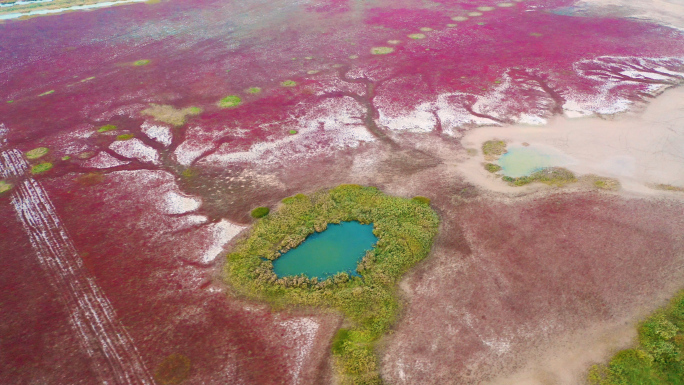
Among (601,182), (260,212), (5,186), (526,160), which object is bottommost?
(601,182)

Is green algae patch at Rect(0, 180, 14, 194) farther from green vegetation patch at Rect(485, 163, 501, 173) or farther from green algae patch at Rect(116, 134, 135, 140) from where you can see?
green vegetation patch at Rect(485, 163, 501, 173)

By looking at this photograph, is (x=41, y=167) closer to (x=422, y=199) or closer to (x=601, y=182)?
(x=422, y=199)

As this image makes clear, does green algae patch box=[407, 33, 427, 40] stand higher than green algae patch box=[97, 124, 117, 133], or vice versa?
green algae patch box=[407, 33, 427, 40]

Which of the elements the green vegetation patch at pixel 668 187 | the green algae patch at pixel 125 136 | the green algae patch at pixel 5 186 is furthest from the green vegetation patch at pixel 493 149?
the green algae patch at pixel 5 186

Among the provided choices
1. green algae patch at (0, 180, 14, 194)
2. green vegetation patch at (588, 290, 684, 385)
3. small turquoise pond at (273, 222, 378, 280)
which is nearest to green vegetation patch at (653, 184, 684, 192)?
green vegetation patch at (588, 290, 684, 385)

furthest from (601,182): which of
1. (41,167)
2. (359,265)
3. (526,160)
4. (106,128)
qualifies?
(41,167)
